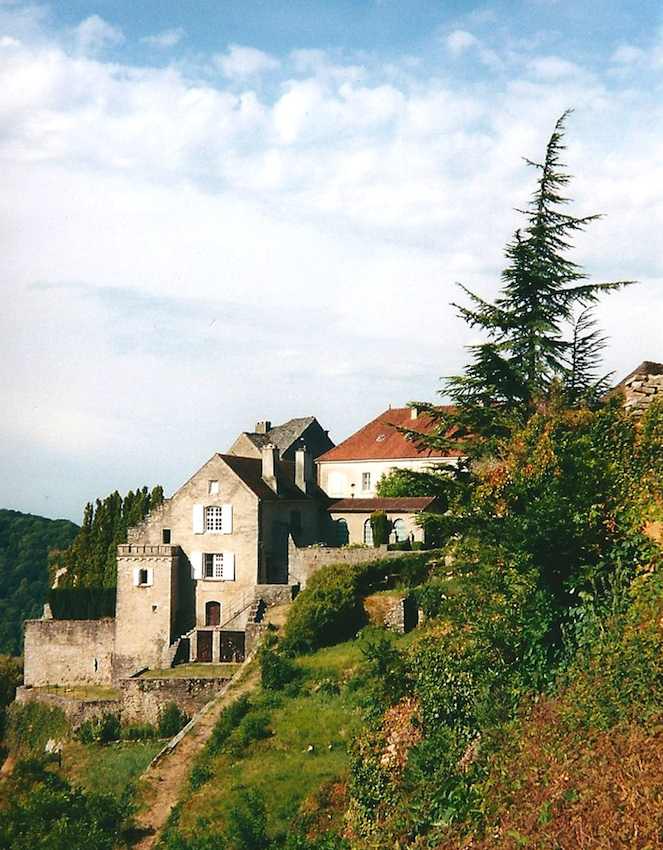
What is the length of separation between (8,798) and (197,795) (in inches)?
329

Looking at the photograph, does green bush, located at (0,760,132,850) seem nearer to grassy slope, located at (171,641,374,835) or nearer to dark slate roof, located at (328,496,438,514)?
grassy slope, located at (171,641,374,835)

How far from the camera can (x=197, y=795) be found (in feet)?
73.9

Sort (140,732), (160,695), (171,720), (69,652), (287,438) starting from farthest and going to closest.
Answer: (287,438) < (69,652) < (160,695) < (140,732) < (171,720)

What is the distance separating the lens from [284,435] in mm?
57406

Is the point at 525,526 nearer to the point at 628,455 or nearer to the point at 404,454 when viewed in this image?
the point at 628,455

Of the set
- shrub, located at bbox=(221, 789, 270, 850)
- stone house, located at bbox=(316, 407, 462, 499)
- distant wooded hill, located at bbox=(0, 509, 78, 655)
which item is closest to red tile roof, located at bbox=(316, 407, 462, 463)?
stone house, located at bbox=(316, 407, 462, 499)

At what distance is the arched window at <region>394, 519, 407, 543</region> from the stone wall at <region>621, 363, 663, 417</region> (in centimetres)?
2637

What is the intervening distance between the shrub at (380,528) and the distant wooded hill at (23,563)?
49920mm

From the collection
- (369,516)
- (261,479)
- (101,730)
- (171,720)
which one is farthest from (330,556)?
(101,730)

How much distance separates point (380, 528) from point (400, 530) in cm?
118

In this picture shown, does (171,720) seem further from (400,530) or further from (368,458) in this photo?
(368,458)

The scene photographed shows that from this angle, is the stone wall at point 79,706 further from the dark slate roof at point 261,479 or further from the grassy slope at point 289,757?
the dark slate roof at point 261,479

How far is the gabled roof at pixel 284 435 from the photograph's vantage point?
5472 cm

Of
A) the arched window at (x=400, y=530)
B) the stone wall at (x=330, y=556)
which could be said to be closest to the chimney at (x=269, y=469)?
the stone wall at (x=330, y=556)
